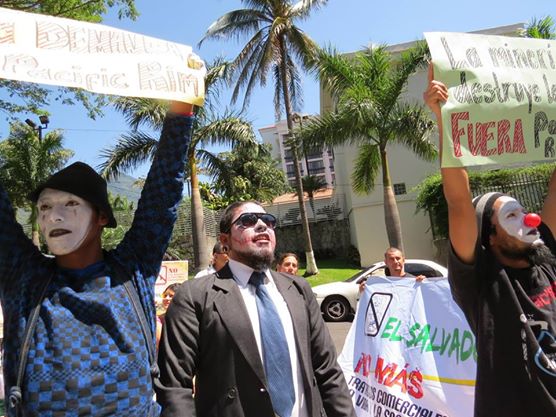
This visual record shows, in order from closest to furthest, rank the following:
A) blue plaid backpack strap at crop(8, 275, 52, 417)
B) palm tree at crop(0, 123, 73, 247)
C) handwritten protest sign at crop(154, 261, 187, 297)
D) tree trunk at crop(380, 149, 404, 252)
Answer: blue plaid backpack strap at crop(8, 275, 52, 417)
handwritten protest sign at crop(154, 261, 187, 297)
tree trunk at crop(380, 149, 404, 252)
palm tree at crop(0, 123, 73, 247)

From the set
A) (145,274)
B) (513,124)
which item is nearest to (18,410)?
(145,274)

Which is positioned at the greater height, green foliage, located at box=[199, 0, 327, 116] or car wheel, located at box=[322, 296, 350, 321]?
green foliage, located at box=[199, 0, 327, 116]

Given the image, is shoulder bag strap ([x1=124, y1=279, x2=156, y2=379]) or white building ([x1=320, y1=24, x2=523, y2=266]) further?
white building ([x1=320, y1=24, x2=523, y2=266])

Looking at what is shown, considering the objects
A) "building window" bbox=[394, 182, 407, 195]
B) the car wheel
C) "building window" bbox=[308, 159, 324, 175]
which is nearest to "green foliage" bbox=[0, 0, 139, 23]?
the car wheel

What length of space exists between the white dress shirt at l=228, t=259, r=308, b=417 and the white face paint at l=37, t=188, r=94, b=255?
2.70 feet

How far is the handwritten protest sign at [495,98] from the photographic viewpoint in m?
2.46

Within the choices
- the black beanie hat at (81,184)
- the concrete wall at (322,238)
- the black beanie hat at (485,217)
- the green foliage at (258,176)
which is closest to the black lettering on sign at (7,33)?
the black beanie hat at (81,184)

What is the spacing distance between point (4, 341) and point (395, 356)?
3092mm

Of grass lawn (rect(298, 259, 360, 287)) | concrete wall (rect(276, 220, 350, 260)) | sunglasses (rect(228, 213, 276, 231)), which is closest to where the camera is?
sunglasses (rect(228, 213, 276, 231))

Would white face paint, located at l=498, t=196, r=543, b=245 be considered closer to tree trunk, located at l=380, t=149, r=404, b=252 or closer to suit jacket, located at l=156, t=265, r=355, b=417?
suit jacket, located at l=156, t=265, r=355, b=417

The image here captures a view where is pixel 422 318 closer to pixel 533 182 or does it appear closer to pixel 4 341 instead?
pixel 4 341

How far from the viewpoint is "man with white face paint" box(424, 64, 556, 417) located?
2.05 m

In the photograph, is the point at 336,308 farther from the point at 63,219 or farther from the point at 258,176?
the point at 258,176

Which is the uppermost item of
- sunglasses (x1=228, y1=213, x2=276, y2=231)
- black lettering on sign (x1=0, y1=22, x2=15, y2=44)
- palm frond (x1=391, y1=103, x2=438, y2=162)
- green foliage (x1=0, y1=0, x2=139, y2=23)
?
green foliage (x1=0, y1=0, x2=139, y2=23)
